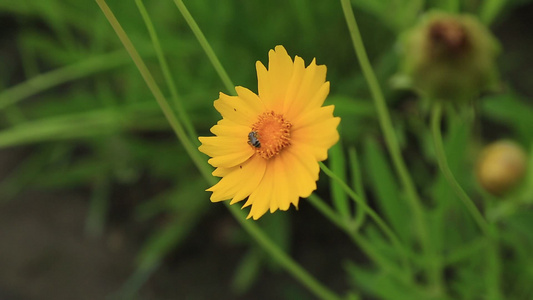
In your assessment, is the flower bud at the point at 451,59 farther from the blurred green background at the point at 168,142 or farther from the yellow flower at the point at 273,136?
the yellow flower at the point at 273,136

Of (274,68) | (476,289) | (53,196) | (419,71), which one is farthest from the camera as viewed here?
(53,196)

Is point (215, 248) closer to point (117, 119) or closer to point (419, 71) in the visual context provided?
point (117, 119)

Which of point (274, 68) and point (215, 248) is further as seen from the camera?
point (215, 248)

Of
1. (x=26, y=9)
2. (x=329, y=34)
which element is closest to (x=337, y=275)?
(x=329, y=34)

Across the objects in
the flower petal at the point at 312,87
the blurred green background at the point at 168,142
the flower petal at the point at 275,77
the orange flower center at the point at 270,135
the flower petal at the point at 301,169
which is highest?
the blurred green background at the point at 168,142

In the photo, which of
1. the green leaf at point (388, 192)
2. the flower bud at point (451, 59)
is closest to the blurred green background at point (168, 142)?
the green leaf at point (388, 192)

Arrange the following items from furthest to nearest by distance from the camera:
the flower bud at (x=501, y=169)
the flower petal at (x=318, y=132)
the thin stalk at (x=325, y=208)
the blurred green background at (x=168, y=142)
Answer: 1. the blurred green background at (x=168, y=142)
2. the flower bud at (x=501, y=169)
3. the thin stalk at (x=325, y=208)
4. the flower petal at (x=318, y=132)
